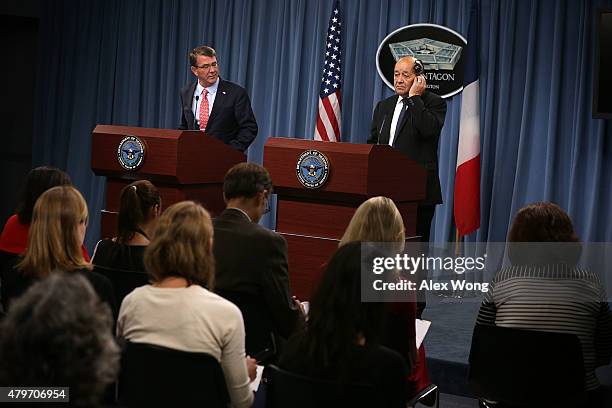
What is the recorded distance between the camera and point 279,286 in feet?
11.0

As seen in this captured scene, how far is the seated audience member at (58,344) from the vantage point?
1.39 m

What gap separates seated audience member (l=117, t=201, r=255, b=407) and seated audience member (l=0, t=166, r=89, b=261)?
1.20 m

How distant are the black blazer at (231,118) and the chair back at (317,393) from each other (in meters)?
3.87

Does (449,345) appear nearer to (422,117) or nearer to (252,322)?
(422,117)

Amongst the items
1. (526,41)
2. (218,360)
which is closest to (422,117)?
(526,41)

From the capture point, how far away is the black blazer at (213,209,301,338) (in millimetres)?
3336

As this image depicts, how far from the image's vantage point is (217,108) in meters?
6.17

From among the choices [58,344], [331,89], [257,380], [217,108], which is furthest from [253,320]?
[331,89]

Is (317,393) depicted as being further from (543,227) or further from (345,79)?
(345,79)

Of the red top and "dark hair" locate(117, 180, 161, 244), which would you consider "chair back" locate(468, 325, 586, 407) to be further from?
the red top

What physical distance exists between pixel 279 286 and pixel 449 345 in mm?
2203

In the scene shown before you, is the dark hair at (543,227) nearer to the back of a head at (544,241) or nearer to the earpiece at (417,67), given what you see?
the back of a head at (544,241)

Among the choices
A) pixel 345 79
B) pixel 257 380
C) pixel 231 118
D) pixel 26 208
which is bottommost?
pixel 257 380

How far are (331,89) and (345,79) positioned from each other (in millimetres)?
290
